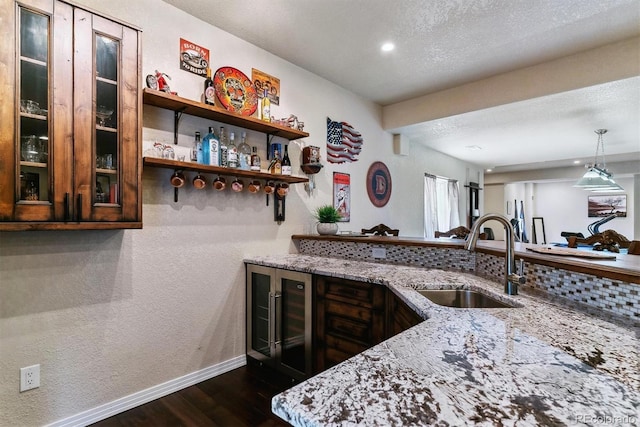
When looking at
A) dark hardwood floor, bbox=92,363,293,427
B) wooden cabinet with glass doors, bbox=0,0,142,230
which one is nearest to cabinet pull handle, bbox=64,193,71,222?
wooden cabinet with glass doors, bbox=0,0,142,230

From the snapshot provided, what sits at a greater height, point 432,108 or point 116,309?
point 432,108

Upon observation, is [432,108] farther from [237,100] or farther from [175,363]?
[175,363]

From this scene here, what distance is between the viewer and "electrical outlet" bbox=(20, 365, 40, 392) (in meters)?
1.65

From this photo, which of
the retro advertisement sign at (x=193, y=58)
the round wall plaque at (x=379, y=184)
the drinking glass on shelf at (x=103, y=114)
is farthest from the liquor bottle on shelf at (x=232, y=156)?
the round wall plaque at (x=379, y=184)

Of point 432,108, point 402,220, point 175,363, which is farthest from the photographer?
point 402,220

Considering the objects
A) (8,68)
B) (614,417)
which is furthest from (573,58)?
(8,68)

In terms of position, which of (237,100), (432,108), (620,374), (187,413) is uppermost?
(432,108)

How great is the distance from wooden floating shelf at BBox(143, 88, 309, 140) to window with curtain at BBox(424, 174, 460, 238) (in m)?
3.21

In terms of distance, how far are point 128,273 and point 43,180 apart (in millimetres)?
747

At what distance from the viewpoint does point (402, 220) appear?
15.1 feet

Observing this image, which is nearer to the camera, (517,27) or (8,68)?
(8,68)

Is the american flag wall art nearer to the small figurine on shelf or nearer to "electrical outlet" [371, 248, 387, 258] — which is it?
"electrical outlet" [371, 248, 387, 258]

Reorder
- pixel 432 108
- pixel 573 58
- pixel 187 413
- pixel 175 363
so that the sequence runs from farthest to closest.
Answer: pixel 432 108
pixel 573 58
pixel 175 363
pixel 187 413

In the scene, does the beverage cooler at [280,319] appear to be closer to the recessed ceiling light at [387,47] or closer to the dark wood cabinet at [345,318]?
the dark wood cabinet at [345,318]
